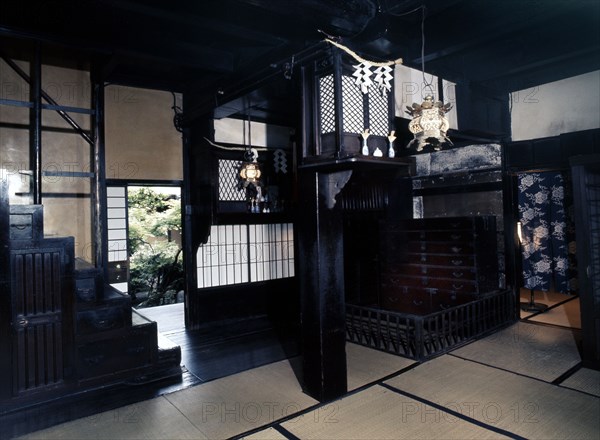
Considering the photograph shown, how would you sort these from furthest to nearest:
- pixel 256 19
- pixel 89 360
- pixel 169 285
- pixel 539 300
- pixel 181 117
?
pixel 169 285 → pixel 539 300 → pixel 181 117 → pixel 89 360 → pixel 256 19

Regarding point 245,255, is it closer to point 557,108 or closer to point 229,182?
point 229,182

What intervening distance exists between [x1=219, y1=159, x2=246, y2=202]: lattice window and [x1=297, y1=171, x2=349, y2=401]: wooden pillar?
345 centimetres

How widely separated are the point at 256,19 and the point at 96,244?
3.93 metres

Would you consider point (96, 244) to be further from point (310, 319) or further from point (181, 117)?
point (310, 319)

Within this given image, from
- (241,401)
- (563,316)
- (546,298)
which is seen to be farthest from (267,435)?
(546,298)

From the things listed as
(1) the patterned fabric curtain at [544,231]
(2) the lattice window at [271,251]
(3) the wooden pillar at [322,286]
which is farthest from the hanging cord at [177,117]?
(1) the patterned fabric curtain at [544,231]

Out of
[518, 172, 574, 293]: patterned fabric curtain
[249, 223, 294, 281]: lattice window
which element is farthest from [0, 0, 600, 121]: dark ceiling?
[249, 223, 294, 281]: lattice window

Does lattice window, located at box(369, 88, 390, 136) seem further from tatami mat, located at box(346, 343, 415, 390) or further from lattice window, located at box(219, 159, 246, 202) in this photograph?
lattice window, located at box(219, 159, 246, 202)

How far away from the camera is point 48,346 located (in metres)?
4.09

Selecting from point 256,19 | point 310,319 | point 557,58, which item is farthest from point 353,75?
point 557,58

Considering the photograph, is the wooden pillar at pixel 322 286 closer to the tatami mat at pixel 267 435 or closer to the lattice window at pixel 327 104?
the lattice window at pixel 327 104

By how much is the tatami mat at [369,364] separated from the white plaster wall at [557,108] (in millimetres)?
4831

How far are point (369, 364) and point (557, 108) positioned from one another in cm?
552

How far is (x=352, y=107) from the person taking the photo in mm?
3771
